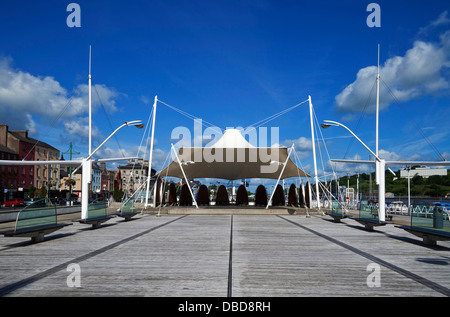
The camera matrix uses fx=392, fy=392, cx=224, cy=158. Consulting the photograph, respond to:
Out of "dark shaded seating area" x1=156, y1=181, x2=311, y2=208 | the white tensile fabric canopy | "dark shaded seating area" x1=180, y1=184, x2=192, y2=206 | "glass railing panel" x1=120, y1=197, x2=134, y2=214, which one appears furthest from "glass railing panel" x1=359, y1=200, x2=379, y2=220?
"dark shaded seating area" x1=180, y1=184, x2=192, y2=206

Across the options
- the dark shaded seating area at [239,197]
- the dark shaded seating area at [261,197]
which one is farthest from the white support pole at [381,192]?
the dark shaded seating area at [261,197]

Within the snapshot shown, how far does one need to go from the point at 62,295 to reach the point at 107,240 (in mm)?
6525

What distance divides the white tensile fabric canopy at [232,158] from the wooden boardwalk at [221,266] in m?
17.2

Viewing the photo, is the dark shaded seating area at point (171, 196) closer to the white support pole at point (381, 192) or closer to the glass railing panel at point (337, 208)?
the glass railing panel at point (337, 208)

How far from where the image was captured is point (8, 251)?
9773 mm

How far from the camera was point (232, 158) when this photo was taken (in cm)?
3039

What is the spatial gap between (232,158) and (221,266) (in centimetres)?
2279

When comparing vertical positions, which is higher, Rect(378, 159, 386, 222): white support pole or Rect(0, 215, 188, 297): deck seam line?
Rect(378, 159, 386, 222): white support pole

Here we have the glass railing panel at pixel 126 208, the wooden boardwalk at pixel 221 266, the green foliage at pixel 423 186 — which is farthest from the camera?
the green foliage at pixel 423 186

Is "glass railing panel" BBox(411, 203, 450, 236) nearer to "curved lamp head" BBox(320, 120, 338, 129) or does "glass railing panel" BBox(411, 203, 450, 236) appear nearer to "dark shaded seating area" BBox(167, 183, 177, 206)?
"curved lamp head" BBox(320, 120, 338, 129)

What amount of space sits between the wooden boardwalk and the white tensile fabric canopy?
17.2 m

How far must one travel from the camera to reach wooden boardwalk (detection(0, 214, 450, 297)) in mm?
5898

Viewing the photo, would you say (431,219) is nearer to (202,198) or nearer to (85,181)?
(85,181)

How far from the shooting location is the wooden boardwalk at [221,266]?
19.4ft
